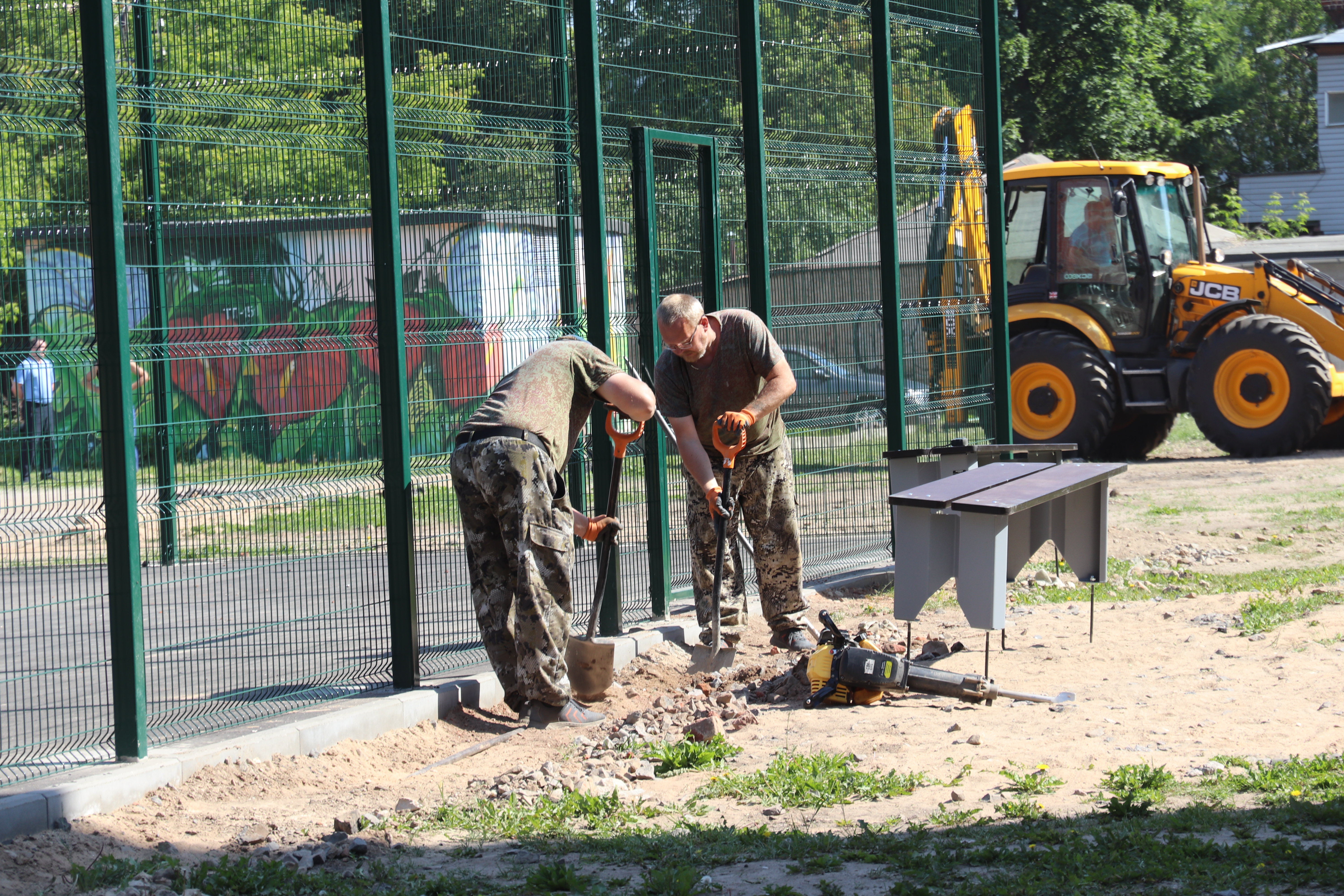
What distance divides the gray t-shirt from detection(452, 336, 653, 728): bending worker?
95 cm

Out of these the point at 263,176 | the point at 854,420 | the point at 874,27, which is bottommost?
the point at 854,420

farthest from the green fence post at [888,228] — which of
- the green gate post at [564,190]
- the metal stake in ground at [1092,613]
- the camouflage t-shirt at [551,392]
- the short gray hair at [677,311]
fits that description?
the camouflage t-shirt at [551,392]

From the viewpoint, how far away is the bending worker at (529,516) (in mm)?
5996

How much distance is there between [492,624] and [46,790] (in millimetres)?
1960

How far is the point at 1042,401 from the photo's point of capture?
672 inches

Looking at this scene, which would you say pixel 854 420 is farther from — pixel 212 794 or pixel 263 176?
pixel 212 794

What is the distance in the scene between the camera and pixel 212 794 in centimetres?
518

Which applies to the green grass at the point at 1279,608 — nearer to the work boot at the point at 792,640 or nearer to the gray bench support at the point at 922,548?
the gray bench support at the point at 922,548

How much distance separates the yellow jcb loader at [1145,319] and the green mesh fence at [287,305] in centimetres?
938

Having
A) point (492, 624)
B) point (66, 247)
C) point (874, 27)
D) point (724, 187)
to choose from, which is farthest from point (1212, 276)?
point (66, 247)

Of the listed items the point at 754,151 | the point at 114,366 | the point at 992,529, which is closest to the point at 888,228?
the point at 754,151

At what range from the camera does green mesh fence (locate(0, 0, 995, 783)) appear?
5199 millimetres

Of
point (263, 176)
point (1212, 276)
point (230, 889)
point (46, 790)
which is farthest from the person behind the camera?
point (1212, 276)

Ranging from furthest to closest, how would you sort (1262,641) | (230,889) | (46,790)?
(1262,641) < (46,790) < (230,889)
